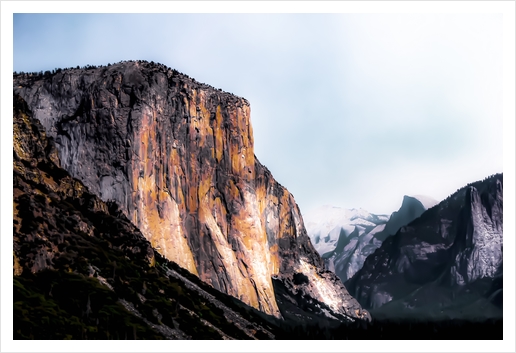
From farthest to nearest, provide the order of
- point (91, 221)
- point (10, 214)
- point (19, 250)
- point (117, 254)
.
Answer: point (91, 221)
point (117, 254)
point (19, 250)
point (10, 214)

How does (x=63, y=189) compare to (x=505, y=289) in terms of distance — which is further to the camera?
(x=63, y=189)

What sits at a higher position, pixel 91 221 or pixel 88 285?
pixel 91 221

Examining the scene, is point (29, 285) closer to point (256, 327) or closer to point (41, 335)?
point (41, 335)

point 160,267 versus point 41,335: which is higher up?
point 160,267

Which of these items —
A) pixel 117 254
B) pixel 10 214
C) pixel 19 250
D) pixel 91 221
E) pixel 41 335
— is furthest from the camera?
pixel 91 221

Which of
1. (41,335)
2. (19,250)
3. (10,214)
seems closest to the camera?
(41,335)

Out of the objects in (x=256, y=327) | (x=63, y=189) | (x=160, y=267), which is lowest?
Answer: (x=256, y=327)

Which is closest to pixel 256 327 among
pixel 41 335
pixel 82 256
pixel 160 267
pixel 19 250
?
pixel 160 267

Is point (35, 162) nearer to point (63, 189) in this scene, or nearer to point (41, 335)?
point (63, 189)

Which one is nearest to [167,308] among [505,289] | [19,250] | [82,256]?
[82,256]
